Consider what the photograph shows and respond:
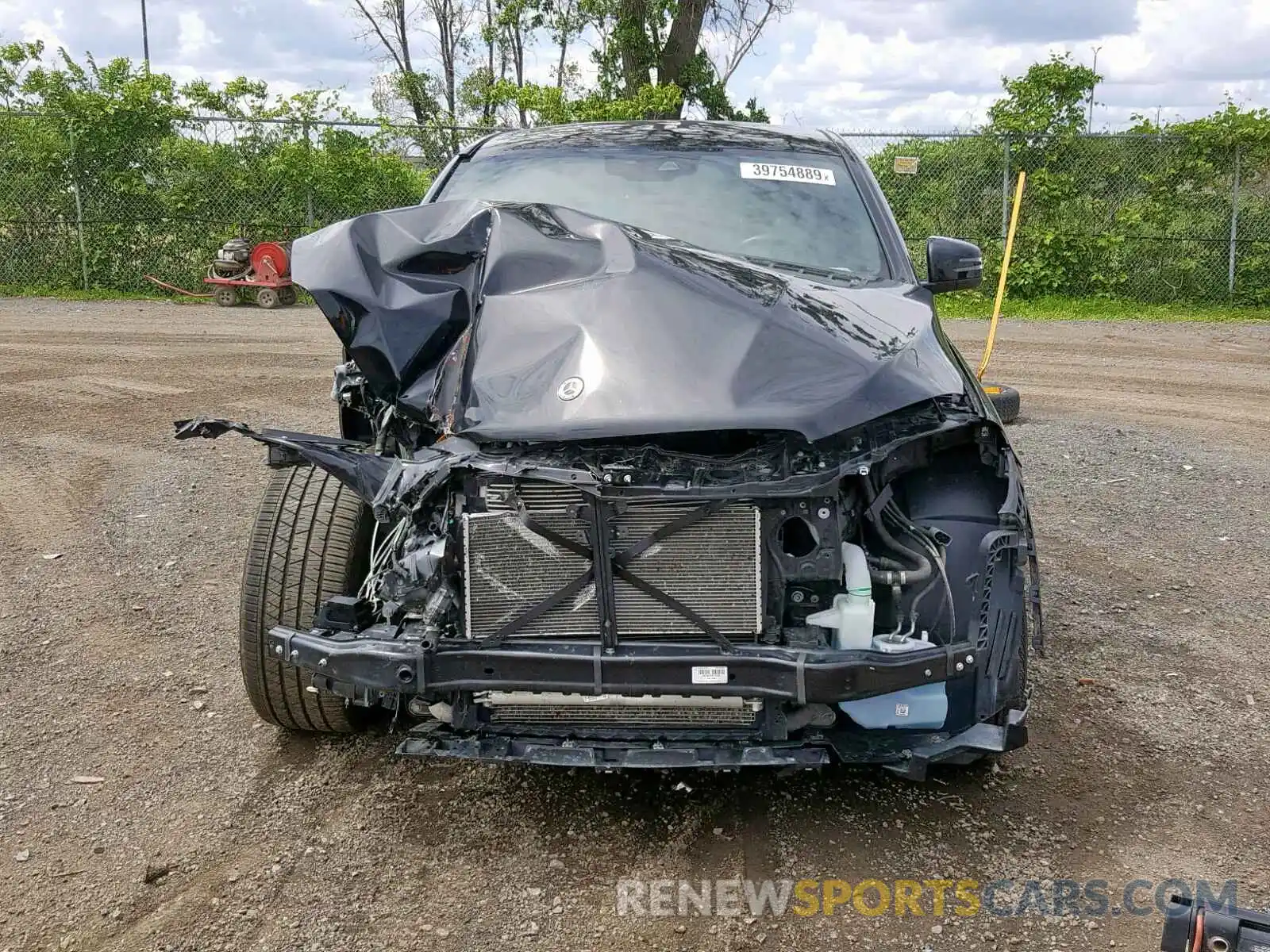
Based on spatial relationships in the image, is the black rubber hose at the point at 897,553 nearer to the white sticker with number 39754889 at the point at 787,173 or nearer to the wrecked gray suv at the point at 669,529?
the wrecked gray suv at the point at 669,529

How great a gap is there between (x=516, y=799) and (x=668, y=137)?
2864mm

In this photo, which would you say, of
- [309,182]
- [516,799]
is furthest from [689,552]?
[309,182]

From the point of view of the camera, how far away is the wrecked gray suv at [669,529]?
276cm

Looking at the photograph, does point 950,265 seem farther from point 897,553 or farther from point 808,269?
point 897,553

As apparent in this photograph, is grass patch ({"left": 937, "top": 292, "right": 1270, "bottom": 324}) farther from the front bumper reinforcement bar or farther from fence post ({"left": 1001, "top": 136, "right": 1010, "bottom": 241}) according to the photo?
the front bumper reinforcement bar

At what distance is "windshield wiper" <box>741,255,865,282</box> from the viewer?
3883mm

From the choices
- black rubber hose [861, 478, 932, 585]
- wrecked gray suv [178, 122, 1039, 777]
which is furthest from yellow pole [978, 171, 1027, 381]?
black rubber hose [861, 478, 932, 585]

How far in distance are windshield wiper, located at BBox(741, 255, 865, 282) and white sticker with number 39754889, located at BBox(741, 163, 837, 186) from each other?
0.59 metres

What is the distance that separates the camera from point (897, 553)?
2.97 m

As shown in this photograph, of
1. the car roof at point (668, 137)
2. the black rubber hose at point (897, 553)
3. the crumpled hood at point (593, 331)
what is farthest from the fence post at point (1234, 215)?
the black rubber hose at point (897, 553)

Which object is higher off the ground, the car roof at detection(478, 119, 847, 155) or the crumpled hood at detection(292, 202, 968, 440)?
the car roof at detection(478, 119, 847, 155)

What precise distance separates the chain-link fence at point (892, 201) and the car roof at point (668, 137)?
892 centimetres

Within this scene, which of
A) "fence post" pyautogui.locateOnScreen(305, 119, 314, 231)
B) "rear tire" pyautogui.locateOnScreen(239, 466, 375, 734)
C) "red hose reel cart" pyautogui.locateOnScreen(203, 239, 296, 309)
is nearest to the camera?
"rear tire" pyautogui.locateOnScreen(239, 466, 375, 734)

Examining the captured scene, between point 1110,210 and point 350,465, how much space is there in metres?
13.3
